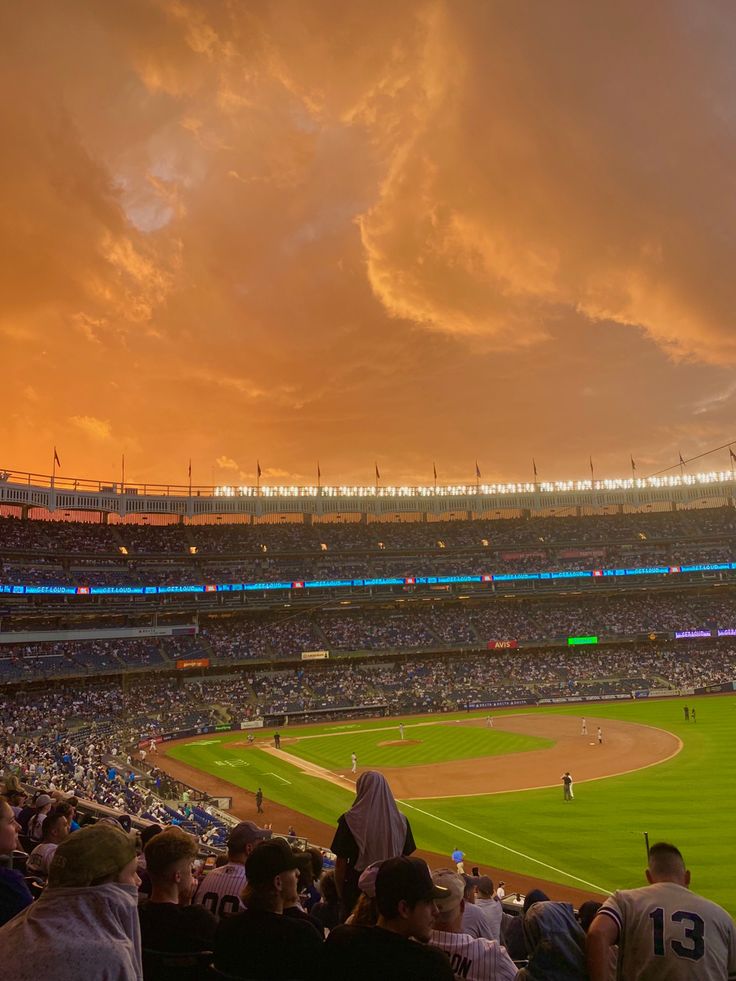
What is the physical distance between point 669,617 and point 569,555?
14.2 metres

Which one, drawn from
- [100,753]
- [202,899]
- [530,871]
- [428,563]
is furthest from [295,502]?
[202,899]

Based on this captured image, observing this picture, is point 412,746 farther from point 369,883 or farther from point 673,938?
point 673,938

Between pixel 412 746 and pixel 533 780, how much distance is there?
518 inches

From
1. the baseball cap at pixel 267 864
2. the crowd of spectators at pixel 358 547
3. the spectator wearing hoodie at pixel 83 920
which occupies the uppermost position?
the crowd of spectators at pixel 358 547

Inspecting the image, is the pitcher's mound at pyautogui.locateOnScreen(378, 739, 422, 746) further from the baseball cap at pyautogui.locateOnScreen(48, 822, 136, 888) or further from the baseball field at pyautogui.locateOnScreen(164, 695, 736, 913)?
the baseball cap at pyautogui.locateOnScreen(48, 822, 136, 888)

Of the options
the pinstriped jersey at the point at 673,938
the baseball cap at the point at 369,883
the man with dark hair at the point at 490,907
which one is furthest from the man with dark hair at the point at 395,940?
the man with dark hair at the point at 490,907

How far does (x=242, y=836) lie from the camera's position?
749cm

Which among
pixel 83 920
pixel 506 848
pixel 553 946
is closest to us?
pixel 83 920

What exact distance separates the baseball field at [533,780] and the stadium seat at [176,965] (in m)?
21.1

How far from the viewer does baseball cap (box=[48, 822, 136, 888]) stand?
340 cm

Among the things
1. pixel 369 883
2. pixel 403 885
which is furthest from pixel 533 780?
pixel 403 885

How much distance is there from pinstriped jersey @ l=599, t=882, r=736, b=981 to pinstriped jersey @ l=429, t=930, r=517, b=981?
0.86 metres

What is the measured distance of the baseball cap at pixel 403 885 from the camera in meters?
4.23

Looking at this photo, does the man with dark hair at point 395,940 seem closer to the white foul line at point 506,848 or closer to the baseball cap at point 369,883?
the baseball cap at point 369,883
